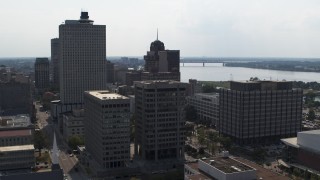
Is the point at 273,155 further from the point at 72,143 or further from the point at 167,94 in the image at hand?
the point at 72,143

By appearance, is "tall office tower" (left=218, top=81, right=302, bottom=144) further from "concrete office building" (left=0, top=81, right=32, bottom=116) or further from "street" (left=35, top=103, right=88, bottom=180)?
"concrete office building" (left=0, top=81, right=32, bottom=116)

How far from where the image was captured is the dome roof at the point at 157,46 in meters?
119

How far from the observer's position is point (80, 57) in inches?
3438

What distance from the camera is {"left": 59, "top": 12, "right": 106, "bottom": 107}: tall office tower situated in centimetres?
8650

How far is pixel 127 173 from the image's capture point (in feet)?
173

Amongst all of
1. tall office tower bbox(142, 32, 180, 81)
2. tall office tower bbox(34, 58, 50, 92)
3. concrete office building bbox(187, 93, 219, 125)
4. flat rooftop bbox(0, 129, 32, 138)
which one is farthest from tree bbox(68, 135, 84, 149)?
tall office tower bbox(34, 58, 50, 92)

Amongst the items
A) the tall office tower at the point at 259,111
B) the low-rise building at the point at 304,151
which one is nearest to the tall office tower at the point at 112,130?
the tall office tower at the point at 259,111

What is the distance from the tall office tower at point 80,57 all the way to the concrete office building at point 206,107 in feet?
71.9

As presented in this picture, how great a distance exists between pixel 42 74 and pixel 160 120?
96607mm

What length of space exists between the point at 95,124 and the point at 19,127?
14134mm

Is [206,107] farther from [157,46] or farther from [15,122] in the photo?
[15,122]

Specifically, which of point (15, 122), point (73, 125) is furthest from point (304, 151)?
point (15, 122)

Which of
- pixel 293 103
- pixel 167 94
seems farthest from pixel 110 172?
pixel 293 103

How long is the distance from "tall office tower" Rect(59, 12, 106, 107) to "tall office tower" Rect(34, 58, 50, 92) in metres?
54.7
